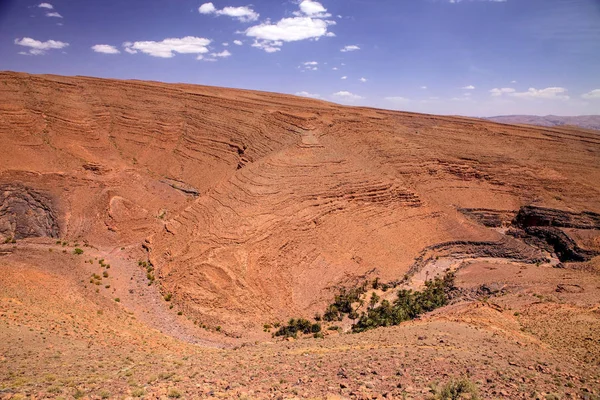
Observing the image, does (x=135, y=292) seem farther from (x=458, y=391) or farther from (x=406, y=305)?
(x=458, y=391)

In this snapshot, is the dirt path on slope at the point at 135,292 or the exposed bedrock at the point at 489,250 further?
the exposed bedrock at the point at 489,250

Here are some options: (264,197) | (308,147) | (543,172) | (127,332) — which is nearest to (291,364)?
(127,332)

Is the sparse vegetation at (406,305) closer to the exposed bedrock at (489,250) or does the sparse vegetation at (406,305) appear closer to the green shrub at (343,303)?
the green shrub at (343,303)

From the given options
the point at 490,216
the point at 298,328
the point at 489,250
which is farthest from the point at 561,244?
the point at 298,328

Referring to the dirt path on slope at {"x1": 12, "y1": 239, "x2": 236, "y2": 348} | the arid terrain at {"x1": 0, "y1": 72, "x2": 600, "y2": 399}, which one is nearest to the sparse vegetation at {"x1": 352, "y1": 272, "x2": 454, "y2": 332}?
the arid terrain at {"x1": 0, "y1": 72, "x2": 600, "y2": 399}

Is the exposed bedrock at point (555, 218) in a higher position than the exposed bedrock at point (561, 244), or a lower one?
higher

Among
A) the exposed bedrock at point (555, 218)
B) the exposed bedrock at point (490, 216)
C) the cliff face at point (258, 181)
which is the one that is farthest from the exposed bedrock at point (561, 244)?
the cliff face at point (258, 181)

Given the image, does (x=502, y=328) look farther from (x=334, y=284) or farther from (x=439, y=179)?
(x=439, y=179)
